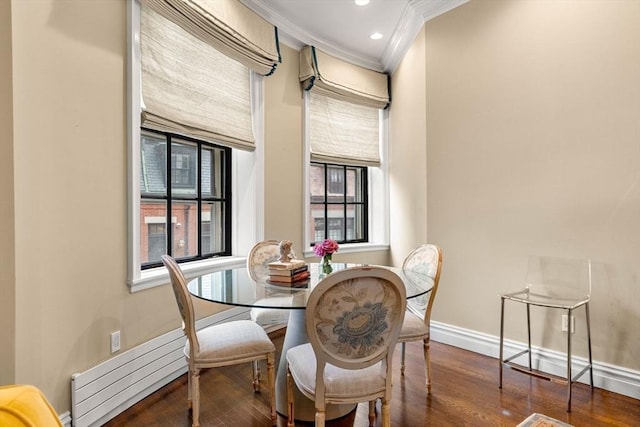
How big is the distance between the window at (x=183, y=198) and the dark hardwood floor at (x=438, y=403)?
3.06ft

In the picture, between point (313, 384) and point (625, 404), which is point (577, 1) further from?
Result: point (313, 384)

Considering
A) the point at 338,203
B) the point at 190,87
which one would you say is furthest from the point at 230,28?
the point at 338,203

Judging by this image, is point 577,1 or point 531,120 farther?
point 531,120

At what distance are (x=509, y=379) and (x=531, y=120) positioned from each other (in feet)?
6.23

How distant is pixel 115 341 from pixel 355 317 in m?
1.48

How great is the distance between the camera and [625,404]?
2.15 meters

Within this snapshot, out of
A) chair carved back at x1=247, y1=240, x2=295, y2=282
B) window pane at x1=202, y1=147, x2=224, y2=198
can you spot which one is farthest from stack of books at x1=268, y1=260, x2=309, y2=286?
window pane at x1=202, y1=147, x2=224, y2=198

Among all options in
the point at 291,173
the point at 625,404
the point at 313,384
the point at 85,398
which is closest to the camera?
the point at 313,384

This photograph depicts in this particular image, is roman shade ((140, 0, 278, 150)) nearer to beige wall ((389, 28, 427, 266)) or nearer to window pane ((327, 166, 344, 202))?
window pane ((327, 166, 344, 202))

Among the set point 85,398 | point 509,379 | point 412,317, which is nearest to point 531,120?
point 412,317

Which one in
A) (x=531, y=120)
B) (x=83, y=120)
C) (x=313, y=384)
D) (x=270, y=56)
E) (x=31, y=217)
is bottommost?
(x=313, y=384)

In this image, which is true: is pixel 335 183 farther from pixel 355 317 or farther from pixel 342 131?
pixel 355 317

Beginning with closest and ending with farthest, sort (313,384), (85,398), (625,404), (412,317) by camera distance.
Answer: (313,384), (85,398), (625,404), (412,317)

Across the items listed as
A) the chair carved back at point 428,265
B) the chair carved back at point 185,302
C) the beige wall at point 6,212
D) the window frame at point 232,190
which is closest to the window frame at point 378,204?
the window frame at point 232,190
